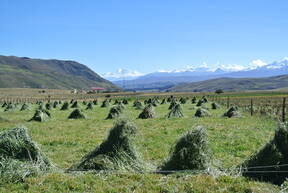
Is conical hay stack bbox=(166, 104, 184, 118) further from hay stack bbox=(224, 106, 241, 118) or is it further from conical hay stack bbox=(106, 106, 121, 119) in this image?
conical hay stack bbox=(106, 106, 121, 119)

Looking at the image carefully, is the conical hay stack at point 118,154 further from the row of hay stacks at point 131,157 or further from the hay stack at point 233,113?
the hay stack at point 233,113

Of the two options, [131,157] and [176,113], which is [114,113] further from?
[131,157]

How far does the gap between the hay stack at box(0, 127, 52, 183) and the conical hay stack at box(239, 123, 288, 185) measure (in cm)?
505

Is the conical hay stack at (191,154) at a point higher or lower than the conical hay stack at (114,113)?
higher

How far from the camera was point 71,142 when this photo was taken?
1420 centimetres

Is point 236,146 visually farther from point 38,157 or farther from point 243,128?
point 38,157

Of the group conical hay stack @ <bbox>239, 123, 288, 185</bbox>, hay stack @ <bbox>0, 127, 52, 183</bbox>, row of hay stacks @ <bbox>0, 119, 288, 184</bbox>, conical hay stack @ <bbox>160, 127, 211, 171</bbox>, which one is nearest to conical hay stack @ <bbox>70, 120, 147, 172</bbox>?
row of hay stacks @ <bbox>0, 119, 288, 184</bbox>

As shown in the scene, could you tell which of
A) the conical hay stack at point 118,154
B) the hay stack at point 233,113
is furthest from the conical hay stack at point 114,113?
the conical hay stack at point 118,154

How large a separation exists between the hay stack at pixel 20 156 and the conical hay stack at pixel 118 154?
0.97 meters

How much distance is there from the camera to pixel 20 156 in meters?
8.73

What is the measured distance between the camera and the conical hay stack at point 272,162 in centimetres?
783

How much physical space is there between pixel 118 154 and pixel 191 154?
189 centimetres

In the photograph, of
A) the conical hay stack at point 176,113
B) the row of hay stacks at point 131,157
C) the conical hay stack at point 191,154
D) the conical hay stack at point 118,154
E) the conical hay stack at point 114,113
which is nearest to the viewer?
the row of hay stacks at point 131,157

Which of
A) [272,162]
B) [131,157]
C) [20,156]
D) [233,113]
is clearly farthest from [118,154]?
[233,113]
